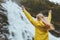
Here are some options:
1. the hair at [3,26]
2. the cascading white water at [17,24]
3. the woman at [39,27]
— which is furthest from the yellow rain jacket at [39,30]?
the cascading white water at [17,24]

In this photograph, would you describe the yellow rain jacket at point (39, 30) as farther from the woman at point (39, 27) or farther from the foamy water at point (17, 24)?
the foamy water at point (17, 24)

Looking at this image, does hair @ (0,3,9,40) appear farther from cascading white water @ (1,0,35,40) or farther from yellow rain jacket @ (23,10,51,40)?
yellow rain jacket @ (23,10,51,40)

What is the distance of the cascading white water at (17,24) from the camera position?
12.4 ft

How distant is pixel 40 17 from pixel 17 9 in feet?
7.56

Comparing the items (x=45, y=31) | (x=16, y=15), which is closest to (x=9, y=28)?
(x=16, y=15)

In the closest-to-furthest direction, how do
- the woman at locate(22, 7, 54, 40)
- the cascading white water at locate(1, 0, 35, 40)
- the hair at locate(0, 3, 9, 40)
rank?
the woman at locate(22, 7, 54, 40), the hair at locate(0, 3, 9, 40), the cascading white water at locate(1, 0, 35, 40)

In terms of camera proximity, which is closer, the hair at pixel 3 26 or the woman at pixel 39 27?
the woman at pixel 39 27

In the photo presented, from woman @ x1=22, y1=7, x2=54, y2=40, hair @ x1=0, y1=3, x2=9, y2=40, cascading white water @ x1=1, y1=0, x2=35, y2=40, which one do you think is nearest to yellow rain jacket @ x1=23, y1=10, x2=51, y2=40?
woman @ x1=22, y1=7, x2=54, y2=40

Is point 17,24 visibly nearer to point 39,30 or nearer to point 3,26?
point 3,26

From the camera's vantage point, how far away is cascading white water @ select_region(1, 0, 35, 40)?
3.76 m

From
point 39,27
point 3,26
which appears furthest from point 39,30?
point 3,26

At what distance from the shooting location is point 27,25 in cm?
410

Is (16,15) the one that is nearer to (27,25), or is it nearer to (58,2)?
(27,25)

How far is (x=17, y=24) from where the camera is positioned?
390 cm
